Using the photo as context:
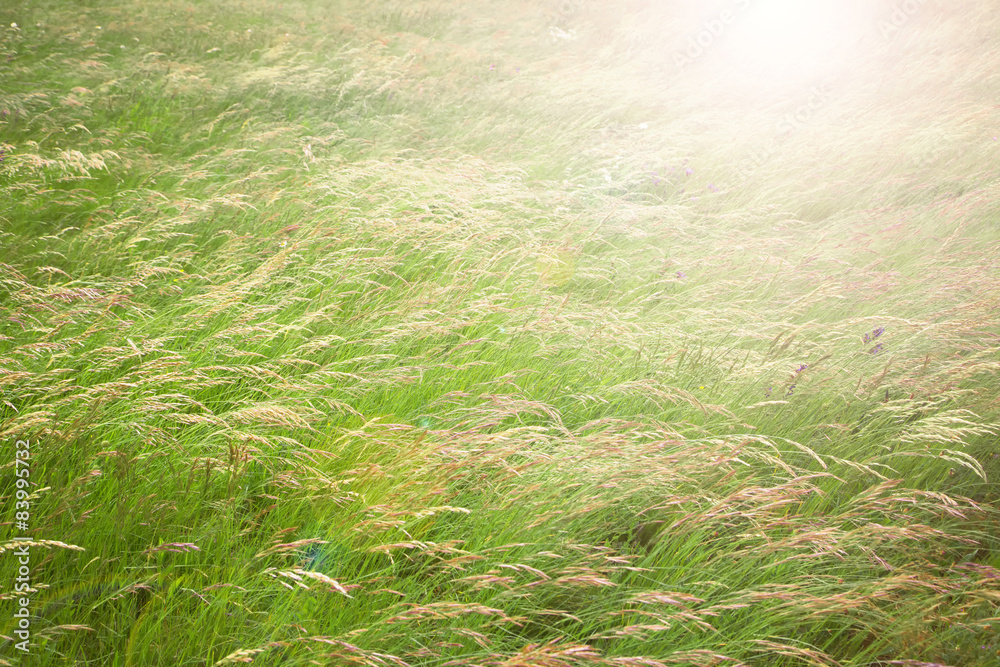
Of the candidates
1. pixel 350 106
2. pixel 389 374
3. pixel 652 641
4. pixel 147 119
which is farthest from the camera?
pixel 350 106

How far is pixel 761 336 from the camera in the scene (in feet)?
8.74

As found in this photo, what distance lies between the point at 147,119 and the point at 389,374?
4.30 m

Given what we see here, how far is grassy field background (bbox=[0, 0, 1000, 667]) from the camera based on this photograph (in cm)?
145

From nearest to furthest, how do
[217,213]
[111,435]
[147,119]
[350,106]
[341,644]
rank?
[341,644] → [111,435] → [217,213] → [147,119] → [350,106]

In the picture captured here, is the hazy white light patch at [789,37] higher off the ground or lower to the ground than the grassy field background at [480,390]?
higher

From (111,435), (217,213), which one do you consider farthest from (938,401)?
(217,213)

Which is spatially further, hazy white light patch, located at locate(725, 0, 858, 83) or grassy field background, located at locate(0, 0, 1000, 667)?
hazy white light patch, located at locate(725, 0, 858, 83)

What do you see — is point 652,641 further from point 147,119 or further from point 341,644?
point 147,119

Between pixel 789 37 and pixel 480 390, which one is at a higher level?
pixel 789 37

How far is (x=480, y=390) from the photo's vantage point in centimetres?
235

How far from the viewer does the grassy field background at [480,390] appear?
145 cm

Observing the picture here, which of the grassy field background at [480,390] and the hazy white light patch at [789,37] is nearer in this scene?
the grassy field background at [480,390]

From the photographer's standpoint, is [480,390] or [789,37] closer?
[480,390]

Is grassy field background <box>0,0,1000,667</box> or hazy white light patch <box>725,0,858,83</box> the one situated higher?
hazy white light patch <box>725,0,858,83</box>
